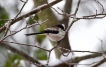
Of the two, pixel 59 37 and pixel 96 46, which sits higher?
pixel 59 37

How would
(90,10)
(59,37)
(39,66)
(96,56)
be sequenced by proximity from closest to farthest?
(39,66) < (59,37) < (96,56) < (90,10)

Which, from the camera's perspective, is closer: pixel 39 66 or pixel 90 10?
pixel 39 66

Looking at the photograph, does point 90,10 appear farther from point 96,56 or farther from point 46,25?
point 96,56

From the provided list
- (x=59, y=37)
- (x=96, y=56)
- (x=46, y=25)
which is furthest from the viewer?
(x=46, y=25)

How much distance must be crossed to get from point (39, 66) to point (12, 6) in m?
0.96

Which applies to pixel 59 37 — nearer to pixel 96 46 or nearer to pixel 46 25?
pixel 46 25

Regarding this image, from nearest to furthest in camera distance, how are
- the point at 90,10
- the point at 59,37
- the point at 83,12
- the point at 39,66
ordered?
the point at 39,66 → the point at 59,37 → the point at 90,10 → the point at 83,12

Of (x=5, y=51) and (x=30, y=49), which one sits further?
(x=30, y=49)

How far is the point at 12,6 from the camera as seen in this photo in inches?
100

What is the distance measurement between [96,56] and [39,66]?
0.57 metres

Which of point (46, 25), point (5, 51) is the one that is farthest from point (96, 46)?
point (5, 51)

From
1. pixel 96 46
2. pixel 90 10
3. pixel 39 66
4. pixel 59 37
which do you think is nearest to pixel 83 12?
pixel 90 10

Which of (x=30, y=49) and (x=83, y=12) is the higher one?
(x=83, y=12)

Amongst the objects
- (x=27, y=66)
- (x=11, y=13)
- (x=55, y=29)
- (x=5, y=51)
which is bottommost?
(x=27, y=66)
